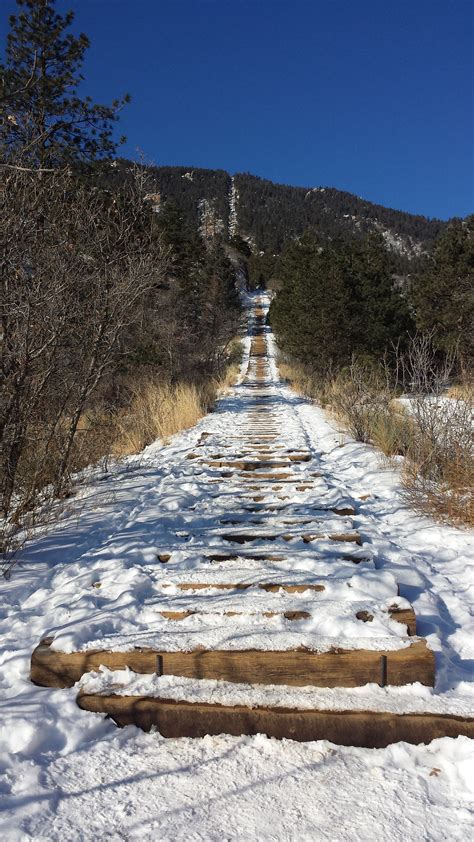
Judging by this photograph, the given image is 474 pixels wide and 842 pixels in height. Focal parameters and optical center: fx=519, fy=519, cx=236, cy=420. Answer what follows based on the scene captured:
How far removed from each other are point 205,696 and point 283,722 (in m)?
0.32

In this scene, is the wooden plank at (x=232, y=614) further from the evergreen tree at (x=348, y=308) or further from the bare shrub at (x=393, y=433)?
the evergreen tree at (x=348, y=308)

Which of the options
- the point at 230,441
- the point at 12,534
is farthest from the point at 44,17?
the point at 12,534

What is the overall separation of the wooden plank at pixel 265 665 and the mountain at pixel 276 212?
94447 millimetres

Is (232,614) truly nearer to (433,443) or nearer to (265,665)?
(265,665)

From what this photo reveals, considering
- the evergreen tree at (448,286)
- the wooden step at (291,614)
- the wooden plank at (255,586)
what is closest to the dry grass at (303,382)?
the evergreen tree at (448,286)

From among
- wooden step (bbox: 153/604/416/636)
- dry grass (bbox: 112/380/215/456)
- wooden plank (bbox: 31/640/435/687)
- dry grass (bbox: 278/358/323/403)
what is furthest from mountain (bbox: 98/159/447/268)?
wooden plank (bbox: 31/640/435/687)

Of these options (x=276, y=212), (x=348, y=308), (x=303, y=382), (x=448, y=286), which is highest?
(x=276, y=212)

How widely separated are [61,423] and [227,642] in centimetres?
328

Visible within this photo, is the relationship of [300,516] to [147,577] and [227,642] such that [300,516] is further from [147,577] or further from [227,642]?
[227,642]

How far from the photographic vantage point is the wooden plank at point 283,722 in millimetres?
1923

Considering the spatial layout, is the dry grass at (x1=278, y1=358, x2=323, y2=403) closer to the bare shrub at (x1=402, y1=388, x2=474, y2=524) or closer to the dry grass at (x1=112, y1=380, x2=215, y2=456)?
the dry grass at (x1=112, y1=380, x2=215, y2=456)

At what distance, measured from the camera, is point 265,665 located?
2213mm

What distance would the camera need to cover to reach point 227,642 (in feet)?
7.63

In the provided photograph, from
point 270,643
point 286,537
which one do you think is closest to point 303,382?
point 286,537
